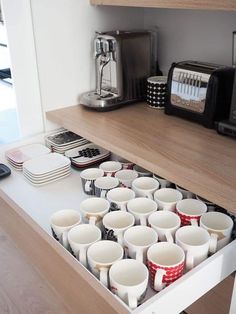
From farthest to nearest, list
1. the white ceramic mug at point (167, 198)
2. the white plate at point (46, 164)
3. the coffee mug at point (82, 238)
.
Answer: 1. the white plate at point (46, 164)
2. the white ceramic mug at point (167, 198)
3. the coffee mug at point (82, 238)

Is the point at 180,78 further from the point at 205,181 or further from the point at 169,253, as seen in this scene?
the point at 169,253

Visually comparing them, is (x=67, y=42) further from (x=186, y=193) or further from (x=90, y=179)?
(x=186, y=193)

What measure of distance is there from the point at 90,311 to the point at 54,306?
0.43 meters

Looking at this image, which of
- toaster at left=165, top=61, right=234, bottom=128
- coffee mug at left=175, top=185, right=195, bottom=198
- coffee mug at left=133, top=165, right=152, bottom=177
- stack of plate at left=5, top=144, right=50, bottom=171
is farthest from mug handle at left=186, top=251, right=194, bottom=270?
stack of plate at left=5, top=144, right=50, bottom=171

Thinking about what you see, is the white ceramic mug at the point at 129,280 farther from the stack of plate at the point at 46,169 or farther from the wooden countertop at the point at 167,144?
the stack of plate at the point at 46,169

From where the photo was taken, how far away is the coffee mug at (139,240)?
2.33 feet

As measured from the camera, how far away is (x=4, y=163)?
3.90ft

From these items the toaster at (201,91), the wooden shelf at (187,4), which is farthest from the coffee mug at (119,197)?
the wooden shelf at (187,4)

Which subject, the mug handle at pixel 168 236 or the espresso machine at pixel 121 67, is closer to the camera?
the mug handle at pixel 168 236

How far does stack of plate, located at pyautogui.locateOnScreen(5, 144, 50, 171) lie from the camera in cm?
114

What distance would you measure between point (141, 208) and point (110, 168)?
0.79 ft

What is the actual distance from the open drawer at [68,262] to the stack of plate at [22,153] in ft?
0.23

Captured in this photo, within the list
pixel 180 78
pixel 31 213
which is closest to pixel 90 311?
pixel 31 213

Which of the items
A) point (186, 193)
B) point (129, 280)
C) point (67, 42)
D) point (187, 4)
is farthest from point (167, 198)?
point (67, 42)
